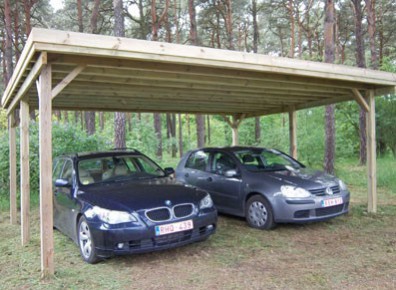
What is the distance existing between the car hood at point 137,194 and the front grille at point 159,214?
7 cm

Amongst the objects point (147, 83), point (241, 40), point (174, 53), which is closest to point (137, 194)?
point (174, 53)

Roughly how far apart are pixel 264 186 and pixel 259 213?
1.71ft

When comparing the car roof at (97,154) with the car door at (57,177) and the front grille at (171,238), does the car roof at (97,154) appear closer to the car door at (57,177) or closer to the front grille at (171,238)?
the car door at (57,177)

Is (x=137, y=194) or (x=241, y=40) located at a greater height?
(x=241, y=40)

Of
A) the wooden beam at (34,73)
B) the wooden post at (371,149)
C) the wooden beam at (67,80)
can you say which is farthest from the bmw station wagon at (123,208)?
the wooden post at (371,149)

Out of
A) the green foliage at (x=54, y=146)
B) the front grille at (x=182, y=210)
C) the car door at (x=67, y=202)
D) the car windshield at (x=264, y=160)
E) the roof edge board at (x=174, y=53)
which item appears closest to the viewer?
the roof edge board at (x=174, y=53)

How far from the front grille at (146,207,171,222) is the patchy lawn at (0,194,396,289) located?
0.64m

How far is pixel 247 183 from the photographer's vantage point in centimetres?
649

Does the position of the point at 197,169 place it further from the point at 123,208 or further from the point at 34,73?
the point at 34,73

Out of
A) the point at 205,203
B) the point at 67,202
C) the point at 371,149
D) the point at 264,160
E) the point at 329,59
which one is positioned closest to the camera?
the point at 205,203

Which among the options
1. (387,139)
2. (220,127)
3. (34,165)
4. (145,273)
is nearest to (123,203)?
(145,273)

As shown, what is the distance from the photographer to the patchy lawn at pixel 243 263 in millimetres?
4062

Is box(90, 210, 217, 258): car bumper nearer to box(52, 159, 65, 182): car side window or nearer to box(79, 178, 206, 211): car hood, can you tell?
box(79, 178, 206, 211): car hood

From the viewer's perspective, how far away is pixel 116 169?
586cm
